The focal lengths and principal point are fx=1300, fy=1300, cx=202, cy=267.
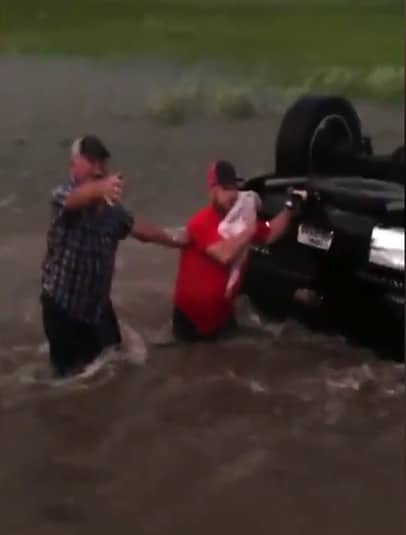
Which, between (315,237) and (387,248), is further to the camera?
(315,237)

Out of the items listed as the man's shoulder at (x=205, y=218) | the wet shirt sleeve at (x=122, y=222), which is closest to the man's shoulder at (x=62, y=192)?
the wet shirt sleeve at (x=122, y=222)

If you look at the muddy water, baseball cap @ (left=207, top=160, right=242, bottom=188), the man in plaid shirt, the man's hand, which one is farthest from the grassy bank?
the man's hand

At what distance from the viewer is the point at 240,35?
17.2 ft

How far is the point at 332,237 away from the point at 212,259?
63cm

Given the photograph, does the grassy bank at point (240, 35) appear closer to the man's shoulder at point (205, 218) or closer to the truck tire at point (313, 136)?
the truck tire at point (313, 136)

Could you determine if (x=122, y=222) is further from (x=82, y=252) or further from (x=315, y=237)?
(x=315, y=237)

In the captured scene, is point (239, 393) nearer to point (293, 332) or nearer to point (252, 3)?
point (293, 332)

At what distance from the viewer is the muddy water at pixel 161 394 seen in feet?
12.3

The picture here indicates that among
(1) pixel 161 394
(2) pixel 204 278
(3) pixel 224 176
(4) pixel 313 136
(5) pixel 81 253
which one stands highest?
(4) pixel 313 136

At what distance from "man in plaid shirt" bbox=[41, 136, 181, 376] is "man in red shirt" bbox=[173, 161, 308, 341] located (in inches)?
7.9

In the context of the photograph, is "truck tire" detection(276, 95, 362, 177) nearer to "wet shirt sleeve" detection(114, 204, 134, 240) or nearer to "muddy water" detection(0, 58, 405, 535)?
"muddy water" detection(0, 58, 405, 535)

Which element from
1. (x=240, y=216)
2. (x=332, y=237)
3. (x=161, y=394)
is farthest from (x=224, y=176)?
(x=161, y=394)

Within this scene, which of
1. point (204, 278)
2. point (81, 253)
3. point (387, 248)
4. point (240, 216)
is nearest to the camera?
point (387, 248)

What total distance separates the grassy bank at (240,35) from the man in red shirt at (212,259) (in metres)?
0.59
